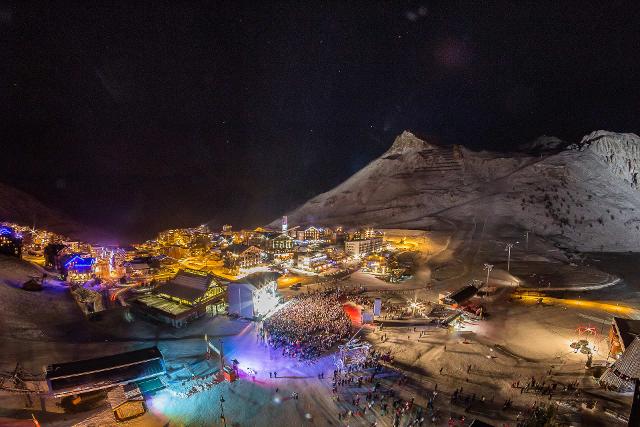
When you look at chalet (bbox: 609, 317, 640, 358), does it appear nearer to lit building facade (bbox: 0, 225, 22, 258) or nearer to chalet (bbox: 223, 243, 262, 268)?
chalet (bbox: 223, 243, 262, 268)

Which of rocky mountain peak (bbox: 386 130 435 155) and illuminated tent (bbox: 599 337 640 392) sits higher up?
rocky mountain peak (bbox: 386 130 435 155)

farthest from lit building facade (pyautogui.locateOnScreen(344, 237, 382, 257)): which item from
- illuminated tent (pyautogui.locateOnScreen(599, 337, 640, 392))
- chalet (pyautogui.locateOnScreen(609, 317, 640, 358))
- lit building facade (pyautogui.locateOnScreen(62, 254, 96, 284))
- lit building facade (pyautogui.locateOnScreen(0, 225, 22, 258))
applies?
illuminated tent (pyautogui.locateOnScreen(599, 337, 640, 392))

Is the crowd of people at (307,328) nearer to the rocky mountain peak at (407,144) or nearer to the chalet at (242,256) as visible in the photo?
the chalet at (242,256)

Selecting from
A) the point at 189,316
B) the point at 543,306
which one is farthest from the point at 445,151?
the point at 189,316

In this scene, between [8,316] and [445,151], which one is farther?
[445,151]

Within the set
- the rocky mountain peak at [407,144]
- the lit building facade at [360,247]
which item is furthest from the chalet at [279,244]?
the rocky mountain peak at [407,144]

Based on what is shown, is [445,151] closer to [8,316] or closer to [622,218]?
[622,218]
